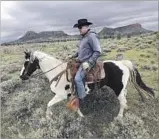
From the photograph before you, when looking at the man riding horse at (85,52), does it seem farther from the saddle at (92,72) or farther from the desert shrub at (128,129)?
the desert shrub at (128,129)

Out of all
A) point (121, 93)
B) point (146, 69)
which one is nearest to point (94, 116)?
point (121, 93)

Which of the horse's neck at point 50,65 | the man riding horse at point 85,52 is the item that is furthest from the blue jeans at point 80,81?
the horse's neck at point 50,65

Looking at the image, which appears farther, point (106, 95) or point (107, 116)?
point (106, 95)

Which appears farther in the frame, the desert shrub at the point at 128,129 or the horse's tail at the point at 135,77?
the horse's tail at the point at 135,77

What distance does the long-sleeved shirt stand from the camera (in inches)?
349

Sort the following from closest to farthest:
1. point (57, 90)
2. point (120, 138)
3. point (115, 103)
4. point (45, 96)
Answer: point (120, 138), point (57, 90), point (115, 103), point (45, 96)

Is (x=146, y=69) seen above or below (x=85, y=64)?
below

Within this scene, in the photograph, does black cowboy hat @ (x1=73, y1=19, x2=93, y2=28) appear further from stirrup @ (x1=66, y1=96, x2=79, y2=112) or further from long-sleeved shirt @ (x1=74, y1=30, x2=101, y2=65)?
stirrup @ (x1=66, y1=96, x2=79, y2=112)

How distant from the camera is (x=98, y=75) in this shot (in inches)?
368

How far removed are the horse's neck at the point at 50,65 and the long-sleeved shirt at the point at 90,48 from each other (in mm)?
705

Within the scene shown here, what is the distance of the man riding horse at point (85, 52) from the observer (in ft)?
29.1

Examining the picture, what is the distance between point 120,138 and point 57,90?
6.98 feet

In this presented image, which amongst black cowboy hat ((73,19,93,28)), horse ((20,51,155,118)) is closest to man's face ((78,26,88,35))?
black cowboy hat ((73,19,93,28))

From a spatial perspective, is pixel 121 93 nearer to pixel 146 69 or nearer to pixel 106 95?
pixel 106 95
